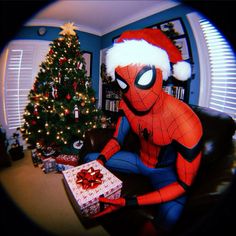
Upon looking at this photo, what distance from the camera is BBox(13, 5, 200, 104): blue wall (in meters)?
1.78

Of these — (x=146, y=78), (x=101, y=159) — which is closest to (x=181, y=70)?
(x=146, y=78)

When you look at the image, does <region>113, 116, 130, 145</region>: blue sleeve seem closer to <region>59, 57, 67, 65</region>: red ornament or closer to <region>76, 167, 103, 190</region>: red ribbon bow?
<region>76, 167, 103, 190</region>: red ribbon bow

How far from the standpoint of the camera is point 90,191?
88 centimetres

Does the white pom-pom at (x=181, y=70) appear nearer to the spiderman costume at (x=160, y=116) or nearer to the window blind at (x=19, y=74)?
the spiderman costume at (x=160, y=116)

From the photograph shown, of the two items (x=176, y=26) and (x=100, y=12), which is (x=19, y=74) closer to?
(x=100, y=12)

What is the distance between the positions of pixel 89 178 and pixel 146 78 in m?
0.73

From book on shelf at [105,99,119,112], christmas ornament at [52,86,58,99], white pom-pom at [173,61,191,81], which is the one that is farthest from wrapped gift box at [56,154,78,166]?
white pom-pom at [173,61,191,81]

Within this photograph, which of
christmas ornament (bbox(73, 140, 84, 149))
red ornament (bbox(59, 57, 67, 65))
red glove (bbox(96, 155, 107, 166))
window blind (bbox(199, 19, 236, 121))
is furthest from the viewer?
christmas ornament (bbox(73, 140, 84, 149))

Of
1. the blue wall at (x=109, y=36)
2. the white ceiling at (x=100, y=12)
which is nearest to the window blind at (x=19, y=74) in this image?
the blue wall at (x=109, y=36)

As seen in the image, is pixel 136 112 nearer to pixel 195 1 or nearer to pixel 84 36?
pixel 195 1

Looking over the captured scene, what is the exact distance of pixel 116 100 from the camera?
9.29 feet

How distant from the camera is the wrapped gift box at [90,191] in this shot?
2.75ft

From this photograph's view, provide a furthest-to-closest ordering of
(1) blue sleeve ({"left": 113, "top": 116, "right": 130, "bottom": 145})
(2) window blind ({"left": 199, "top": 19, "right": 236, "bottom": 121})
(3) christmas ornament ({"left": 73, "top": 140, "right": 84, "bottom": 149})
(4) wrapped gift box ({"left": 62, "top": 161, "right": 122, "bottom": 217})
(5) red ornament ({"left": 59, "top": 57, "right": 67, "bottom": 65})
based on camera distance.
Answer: (3) christmas ornament ({"left": 73, "top": 140, "right": 84, "bottom": 149}) → (5) red ornament ({"left": 59, "top": 57, "right": 67, "bottom": 65}) → (2) window blind ({"left": 199, "top": 19, "right": 236, "bottom": 121}) → (1) blue sleeve ({"left": 113, "top": 116, "right": 130, "bottom": 145}) → (4) wrapped gift box ({"left": 62, "top": 161, "right": 122, "bottom": 217})

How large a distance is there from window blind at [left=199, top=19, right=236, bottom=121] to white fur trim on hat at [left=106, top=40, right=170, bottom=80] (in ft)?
3.54
